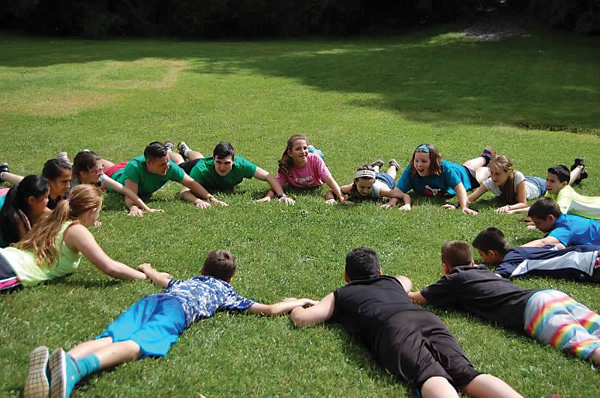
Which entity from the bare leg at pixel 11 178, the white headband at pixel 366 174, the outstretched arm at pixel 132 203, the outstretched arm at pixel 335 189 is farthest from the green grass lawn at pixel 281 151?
the bare leg at pixel 11 178

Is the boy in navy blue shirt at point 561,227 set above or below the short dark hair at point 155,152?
below

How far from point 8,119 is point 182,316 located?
11592 millimetres

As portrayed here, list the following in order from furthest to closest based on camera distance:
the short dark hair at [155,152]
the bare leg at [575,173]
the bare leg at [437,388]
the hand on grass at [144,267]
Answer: the bare leg at [575,173], the short dark hair at [155,152], the hand on grass at [144,267], the bare leg at [437,388]

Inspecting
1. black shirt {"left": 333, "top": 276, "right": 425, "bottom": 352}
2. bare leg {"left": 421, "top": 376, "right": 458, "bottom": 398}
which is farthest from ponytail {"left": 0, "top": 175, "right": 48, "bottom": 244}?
bare leg {"left": 421, "top": 376, "right": 458, "bottom": 398}

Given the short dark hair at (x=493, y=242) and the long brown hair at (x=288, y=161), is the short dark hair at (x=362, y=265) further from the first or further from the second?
the long brown hair at (x=288, y=161)

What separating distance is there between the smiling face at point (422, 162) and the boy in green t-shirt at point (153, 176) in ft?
8.97

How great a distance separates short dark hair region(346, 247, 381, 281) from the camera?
4602mm

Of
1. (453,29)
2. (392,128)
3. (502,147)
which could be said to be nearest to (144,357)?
(502,147)

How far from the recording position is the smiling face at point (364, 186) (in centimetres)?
791

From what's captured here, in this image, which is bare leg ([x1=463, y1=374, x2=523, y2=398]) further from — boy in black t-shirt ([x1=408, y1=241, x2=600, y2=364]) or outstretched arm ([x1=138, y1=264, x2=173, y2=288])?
outstretched arm ([x1=138, y1=264, x2=173, y2=288])

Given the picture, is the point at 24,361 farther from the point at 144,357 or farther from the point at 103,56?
the point at 103,56

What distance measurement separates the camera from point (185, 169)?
862 centimetres

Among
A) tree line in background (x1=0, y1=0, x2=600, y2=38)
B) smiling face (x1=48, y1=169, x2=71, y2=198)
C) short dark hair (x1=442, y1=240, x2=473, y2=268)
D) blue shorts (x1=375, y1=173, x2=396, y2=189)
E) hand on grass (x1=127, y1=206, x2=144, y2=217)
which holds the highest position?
tree line in background (x1=0, y1=0, x2=600, y2=38)

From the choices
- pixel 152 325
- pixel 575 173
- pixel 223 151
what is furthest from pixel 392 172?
pixel 152 325
